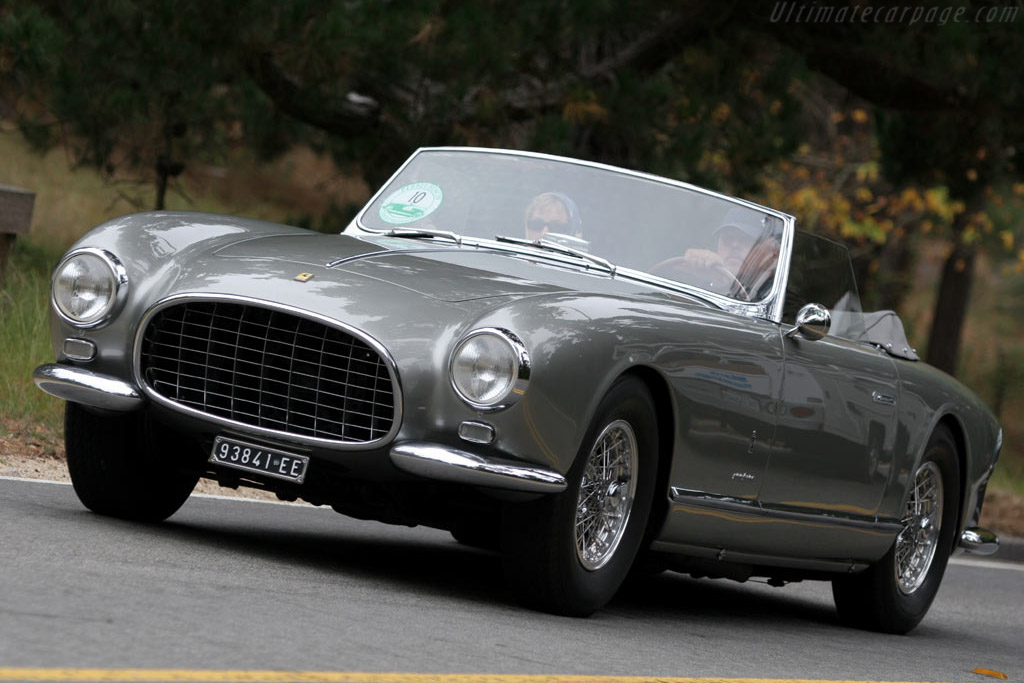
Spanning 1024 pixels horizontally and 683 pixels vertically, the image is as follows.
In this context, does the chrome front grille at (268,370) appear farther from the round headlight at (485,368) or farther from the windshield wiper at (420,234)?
the windshield wiper at (420,234)

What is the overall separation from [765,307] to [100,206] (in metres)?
16.7

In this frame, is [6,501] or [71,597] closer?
[71,597]

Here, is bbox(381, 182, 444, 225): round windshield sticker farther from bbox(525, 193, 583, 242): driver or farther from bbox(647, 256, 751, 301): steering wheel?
bbox(647, 256, 751, 301): steering wheel

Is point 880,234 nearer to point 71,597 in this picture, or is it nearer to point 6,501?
point 6,501

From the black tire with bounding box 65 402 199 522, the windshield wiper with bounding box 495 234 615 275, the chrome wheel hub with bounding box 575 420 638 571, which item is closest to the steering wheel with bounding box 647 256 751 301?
the windshield wiper with bounding box 495 234 615 275

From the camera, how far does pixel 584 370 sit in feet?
17.7

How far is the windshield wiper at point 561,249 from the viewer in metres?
6.58

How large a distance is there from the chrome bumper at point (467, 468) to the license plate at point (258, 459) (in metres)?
0.41

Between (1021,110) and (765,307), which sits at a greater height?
(1021,110)

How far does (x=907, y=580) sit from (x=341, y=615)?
3.83 m

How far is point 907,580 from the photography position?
789cm

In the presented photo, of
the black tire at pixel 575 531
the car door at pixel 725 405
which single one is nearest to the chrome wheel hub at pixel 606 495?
the black tire at pixel 575 531

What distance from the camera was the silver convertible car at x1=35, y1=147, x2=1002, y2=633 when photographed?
5359 millimetres

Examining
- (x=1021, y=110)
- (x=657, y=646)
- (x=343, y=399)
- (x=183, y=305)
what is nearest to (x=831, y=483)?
(x=657, y=646)
